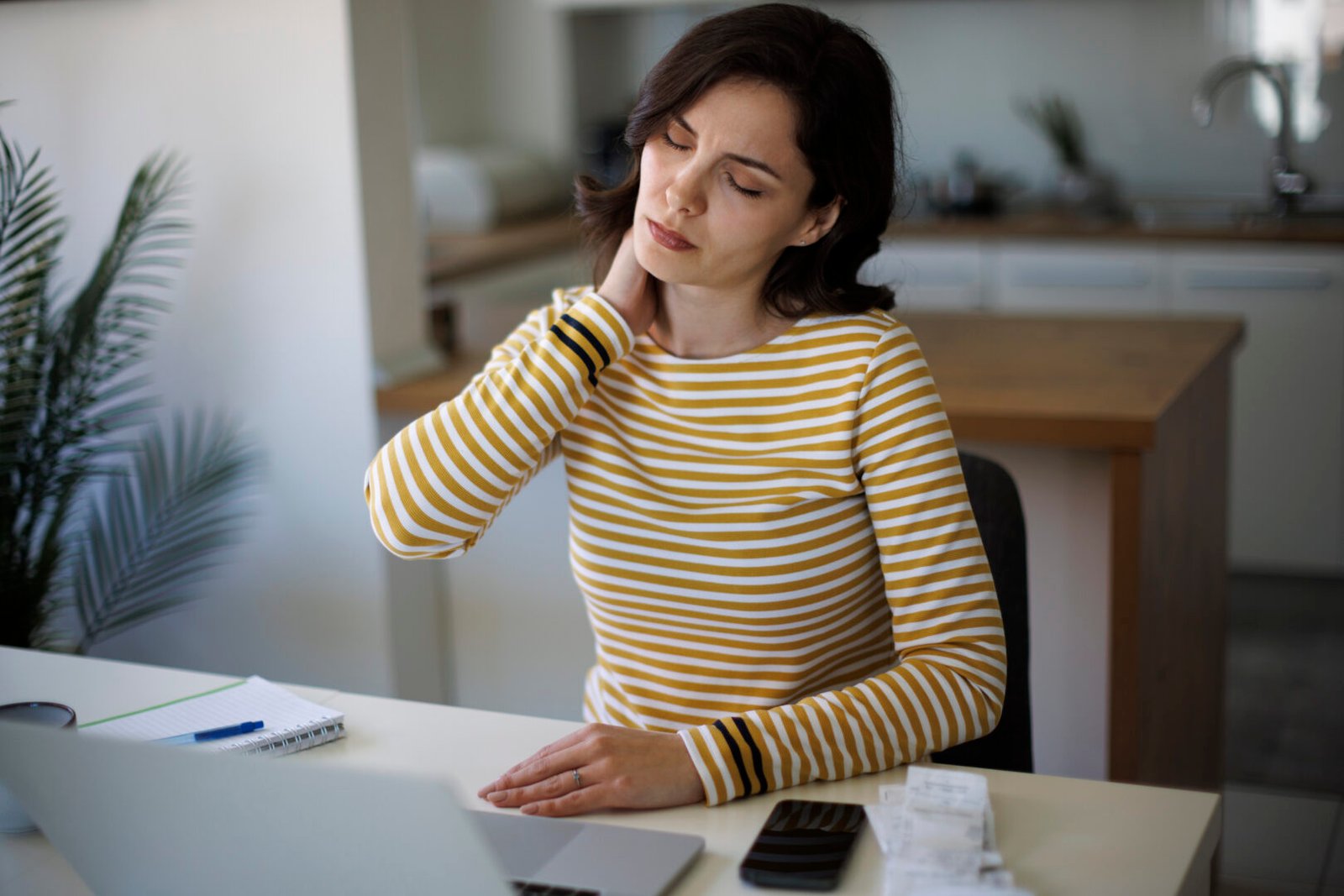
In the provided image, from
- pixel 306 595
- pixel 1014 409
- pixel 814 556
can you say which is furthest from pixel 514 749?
pixel 306 595

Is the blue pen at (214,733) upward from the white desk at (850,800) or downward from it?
upward

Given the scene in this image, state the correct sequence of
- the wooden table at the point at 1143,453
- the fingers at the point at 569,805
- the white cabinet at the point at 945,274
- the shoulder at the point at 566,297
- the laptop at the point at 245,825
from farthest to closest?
1. the white cabinet at the point at 945,274
2. the wooden table at the point at 1143,453
3. the shoulder at the point at 566,297
4. the fingers at the point at 569,805
5. the laptop at the point at 245,825

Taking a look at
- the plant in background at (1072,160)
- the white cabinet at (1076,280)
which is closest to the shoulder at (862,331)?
the white cabinet at (1076,280)

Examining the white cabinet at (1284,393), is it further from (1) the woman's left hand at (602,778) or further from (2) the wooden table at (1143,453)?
(1) the woman's left hand at (602,778)

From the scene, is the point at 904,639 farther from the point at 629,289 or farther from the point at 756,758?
the point at 629,289

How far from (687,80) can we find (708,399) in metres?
0.28

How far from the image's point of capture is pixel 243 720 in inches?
48.4

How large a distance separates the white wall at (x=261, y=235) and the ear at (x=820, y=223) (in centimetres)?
115

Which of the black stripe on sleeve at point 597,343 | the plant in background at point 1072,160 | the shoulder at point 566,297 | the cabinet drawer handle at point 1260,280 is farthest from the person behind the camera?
the plant in background at point 1072,160

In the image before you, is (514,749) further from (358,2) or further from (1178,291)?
(1178,291)

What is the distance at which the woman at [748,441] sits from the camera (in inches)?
47.0

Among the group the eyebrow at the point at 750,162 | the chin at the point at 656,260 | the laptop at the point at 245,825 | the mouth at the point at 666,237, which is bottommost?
the laptop at the point at 245,825

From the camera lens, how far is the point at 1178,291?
12.4 feet

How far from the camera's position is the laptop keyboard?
0.93 metres
